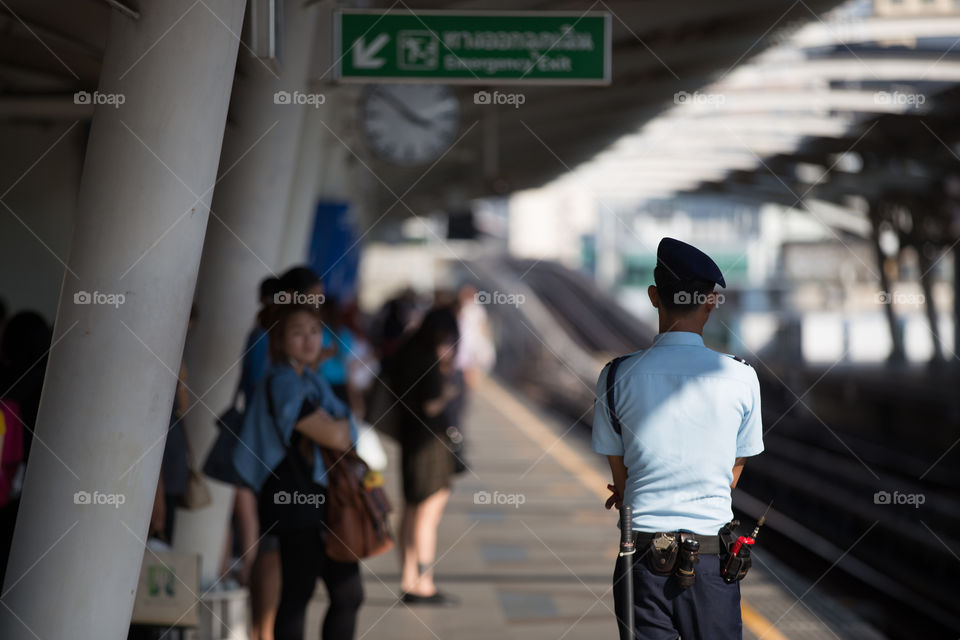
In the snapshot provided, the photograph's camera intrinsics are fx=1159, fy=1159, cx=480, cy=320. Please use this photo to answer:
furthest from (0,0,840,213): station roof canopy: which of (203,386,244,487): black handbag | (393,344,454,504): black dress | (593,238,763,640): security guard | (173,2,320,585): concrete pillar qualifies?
(593,238,763,640): security guard

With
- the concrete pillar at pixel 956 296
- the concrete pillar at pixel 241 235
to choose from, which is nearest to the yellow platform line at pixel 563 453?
the concrete pillar at pixel 241 235

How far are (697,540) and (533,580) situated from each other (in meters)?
4.27

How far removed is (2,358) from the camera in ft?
16.6

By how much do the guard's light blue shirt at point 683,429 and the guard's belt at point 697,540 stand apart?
16mm

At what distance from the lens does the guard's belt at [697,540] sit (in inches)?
121

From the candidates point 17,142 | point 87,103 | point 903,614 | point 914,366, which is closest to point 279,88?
point 87,103

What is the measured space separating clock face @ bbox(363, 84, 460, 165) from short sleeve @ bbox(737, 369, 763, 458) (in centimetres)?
953

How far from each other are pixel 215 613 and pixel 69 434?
192cm

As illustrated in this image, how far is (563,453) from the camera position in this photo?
13719 millimetres

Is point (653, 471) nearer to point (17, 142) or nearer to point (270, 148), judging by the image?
point (270, 148)

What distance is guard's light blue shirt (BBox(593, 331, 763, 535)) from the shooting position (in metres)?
3.08

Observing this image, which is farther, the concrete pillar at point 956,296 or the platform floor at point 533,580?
the concrete pillar at point 956,296

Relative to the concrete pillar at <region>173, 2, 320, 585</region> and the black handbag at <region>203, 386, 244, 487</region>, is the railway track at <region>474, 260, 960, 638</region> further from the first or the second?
the black handbag at <region>203, 386, 244, 487</region>

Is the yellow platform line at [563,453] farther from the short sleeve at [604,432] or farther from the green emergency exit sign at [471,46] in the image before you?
the green emergency exit sign at [471,46]
